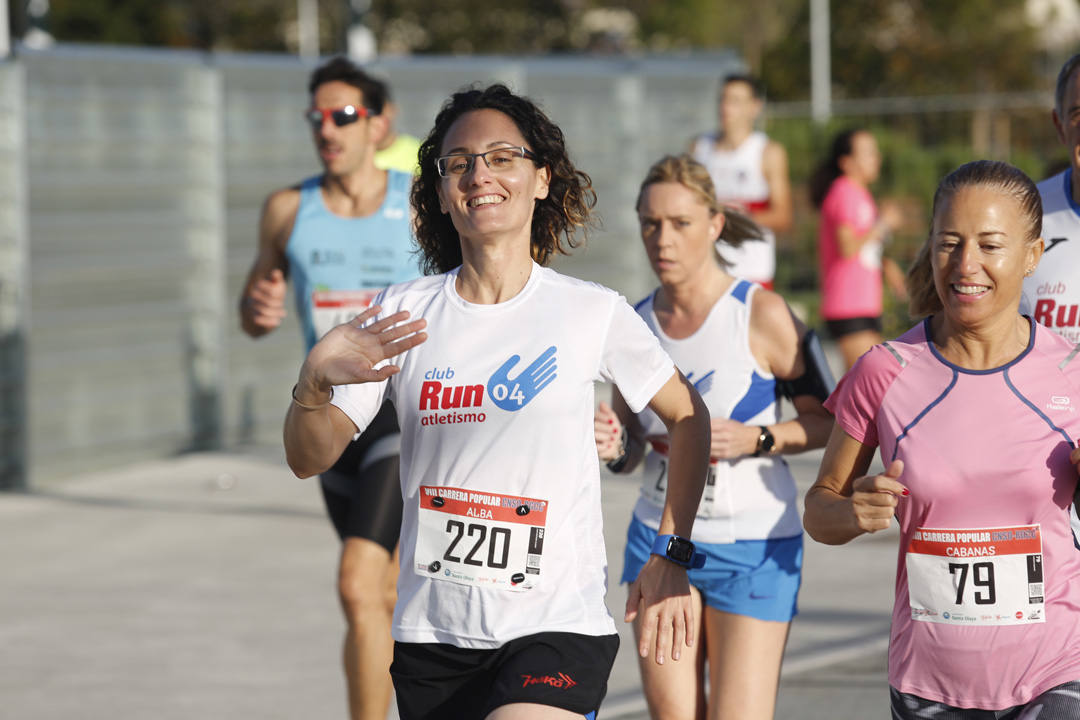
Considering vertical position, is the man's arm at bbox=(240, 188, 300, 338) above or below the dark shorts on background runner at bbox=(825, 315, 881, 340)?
above

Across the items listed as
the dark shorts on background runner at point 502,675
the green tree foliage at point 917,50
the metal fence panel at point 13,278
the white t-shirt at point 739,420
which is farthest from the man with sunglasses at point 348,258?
the green tree foliage at point 917,50

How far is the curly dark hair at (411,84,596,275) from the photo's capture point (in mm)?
3426

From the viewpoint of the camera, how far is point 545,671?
10.2ft

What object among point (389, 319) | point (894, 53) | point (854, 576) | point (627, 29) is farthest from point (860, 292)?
point (627, 29)

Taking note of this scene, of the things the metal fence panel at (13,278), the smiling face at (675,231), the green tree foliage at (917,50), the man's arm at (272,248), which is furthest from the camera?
the green tree foliage at (917,50)

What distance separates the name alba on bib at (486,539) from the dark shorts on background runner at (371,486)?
1646 mm

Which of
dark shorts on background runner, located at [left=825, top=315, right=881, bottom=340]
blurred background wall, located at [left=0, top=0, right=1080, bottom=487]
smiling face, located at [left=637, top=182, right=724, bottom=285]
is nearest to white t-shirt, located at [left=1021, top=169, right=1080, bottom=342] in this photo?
smiling face, located at [left=637, top=182, right=724, bottom=285]

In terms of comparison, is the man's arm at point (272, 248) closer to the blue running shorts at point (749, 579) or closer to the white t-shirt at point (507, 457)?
the blue running shorts at point (749, 579)

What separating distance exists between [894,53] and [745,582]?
30.1m

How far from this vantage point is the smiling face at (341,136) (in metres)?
5.40

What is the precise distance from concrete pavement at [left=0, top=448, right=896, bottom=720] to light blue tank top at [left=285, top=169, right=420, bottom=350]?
1.37 metres

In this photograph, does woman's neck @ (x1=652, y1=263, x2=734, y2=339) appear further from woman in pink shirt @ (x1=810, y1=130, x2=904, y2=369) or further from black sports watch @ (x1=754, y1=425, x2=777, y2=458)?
woman in pink shirt @ (x1=810, y1=130, x2=904, y2=369)

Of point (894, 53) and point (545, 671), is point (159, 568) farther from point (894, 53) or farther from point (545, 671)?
point (894, 53)

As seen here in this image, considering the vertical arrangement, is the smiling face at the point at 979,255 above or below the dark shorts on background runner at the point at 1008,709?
above
